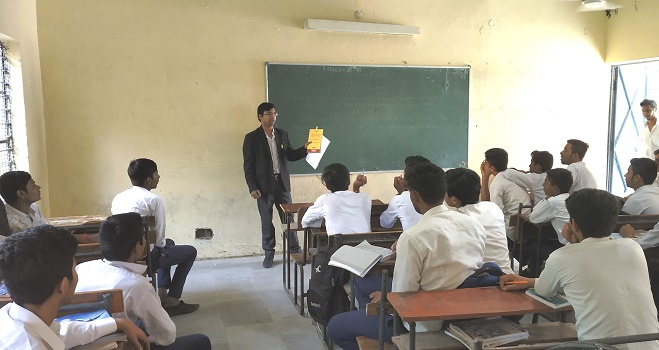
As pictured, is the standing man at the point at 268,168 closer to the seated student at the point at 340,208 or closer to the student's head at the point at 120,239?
the seated student at the point at 340,208

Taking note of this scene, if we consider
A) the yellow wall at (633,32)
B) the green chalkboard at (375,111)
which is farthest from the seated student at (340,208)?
the yellow wall at (633,32)

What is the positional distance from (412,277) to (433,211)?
0.30m

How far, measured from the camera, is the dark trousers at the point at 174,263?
11.4 feet

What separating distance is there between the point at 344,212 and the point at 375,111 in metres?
2.33

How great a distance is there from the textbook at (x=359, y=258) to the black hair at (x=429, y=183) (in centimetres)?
37

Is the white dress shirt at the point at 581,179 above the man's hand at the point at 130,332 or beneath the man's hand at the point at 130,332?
above

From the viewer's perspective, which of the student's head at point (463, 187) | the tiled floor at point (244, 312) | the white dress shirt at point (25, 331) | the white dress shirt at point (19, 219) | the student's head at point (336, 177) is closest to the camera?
the white dress shirt at point (25, 331)

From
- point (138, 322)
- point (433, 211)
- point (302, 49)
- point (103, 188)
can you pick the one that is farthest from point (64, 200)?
point (433, 211)

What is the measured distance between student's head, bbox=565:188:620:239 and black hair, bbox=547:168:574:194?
173 centimetres

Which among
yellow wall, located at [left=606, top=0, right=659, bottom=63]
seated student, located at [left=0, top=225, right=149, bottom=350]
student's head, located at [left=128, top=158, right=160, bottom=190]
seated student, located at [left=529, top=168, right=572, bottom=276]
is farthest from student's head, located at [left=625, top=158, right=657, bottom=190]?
seated student, located at [left=0, top=225, right=149, bottom=350]

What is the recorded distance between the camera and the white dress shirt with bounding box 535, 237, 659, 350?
5.35 ft

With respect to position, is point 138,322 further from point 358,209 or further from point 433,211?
point 358,209

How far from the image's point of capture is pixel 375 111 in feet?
17.7

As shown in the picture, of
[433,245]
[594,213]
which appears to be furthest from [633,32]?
[433,245]
